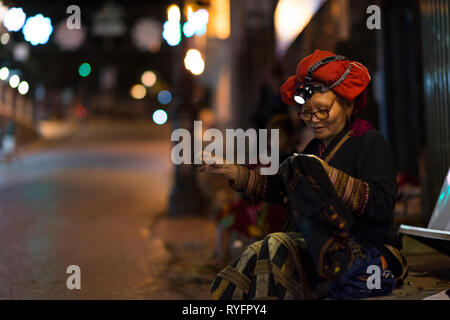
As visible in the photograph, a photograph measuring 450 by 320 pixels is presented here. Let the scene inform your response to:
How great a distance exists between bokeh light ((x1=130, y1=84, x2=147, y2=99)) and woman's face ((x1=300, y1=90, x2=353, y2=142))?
6181 cm

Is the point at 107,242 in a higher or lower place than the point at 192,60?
lower

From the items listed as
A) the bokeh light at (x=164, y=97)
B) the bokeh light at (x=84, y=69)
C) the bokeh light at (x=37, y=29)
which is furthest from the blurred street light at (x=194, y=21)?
the bokeh light at (x=164, y=97)

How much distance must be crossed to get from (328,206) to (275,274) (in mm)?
424

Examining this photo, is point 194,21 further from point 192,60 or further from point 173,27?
point 192,60

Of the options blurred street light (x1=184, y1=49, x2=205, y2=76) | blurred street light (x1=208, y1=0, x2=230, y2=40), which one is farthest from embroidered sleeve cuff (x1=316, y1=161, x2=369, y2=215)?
blurred street light (x1=208, y1=0, x2=230, y2=40)

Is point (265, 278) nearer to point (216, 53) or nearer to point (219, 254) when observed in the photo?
point (219, 254)

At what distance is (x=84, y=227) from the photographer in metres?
10.2

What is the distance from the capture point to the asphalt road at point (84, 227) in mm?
6355

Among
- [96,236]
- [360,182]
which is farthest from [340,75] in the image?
[96,236]

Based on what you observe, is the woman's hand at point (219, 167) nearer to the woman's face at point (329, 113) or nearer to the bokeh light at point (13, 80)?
the woman's face at point (329, 113)

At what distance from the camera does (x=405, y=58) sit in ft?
31.8

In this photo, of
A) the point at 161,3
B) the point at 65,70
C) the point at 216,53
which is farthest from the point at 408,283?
the point at 65,70

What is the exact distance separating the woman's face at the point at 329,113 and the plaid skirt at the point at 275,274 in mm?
593

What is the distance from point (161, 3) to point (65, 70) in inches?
929
